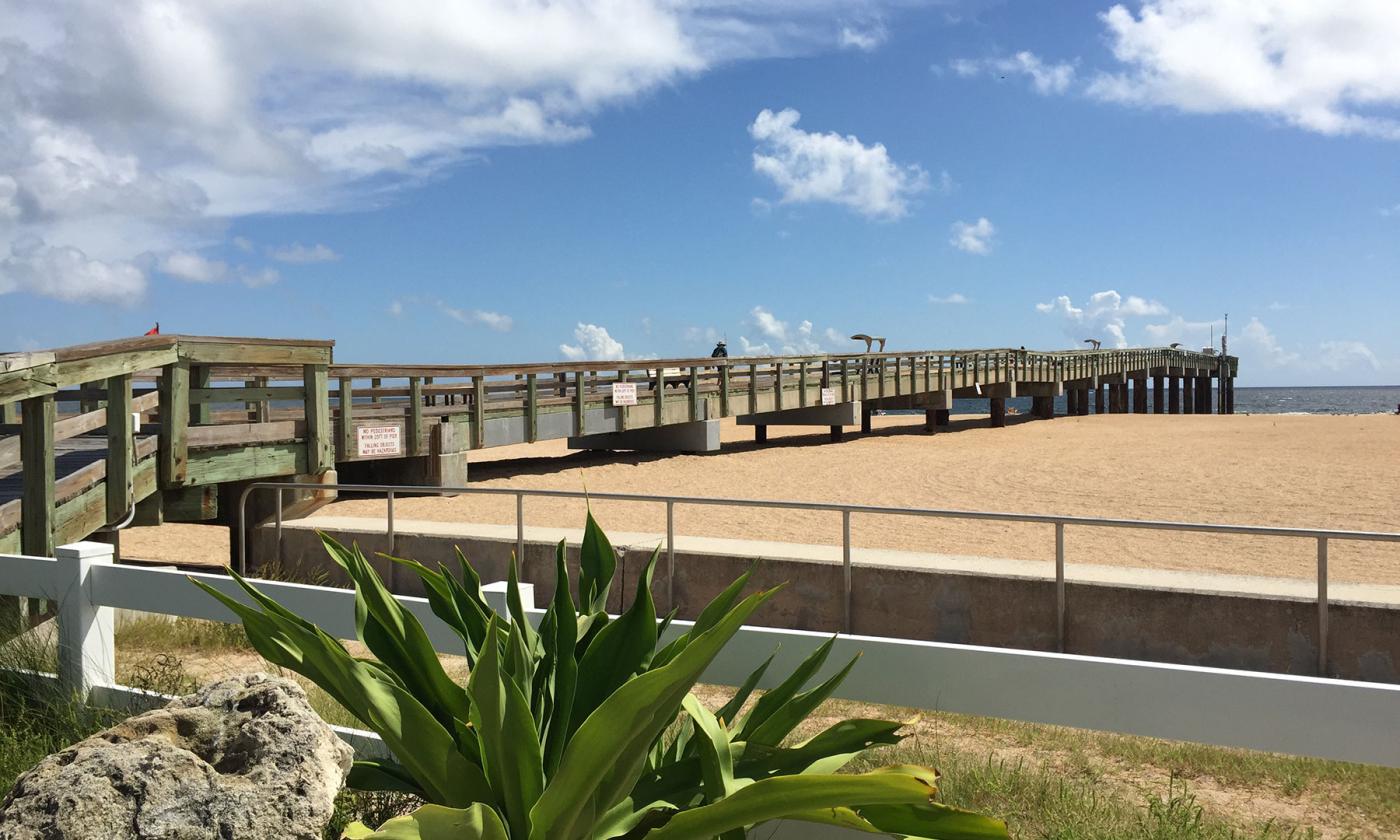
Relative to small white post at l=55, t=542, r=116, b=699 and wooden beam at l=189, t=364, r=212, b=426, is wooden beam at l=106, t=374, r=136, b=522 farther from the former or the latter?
small white post at l=55, t=542, r=116, b=699

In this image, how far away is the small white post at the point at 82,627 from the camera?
459cm

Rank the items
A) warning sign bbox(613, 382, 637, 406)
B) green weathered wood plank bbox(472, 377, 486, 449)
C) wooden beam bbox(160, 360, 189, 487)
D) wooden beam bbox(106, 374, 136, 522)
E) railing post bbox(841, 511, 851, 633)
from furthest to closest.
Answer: warning sign bbox(613, 382, 637, 406) < green weathered wood plank bbox(472, 377, 486, 449) < wooden beam bbox(160, 360, 189, 487) < wooden beam bbox(106, 374, 136, 522) < railing post bbox(841, 511, 851, 633)

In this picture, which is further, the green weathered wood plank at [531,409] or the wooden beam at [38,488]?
the green weathered wood plank at [531,409]

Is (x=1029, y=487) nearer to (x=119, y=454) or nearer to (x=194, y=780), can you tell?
(x=119, y=454)

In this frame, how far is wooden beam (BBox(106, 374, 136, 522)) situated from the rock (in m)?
6.64

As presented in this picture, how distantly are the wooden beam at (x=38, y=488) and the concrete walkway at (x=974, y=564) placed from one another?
3705mm

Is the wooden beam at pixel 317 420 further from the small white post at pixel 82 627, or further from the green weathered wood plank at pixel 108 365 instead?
the small white post at pixel 82 627

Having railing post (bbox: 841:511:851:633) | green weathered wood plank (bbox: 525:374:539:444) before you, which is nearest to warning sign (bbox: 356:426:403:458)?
green weathered wood plank (bbox: 525:374:539:444)

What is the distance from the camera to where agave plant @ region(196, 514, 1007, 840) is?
232cm

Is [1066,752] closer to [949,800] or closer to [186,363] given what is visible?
[949,800]

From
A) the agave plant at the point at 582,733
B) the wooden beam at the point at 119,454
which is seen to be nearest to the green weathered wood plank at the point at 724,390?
the wooden beam at the point at 119,454

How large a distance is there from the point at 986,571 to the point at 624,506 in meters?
7.52

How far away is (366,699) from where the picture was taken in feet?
8.82

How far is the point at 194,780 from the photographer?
2.62 metres
